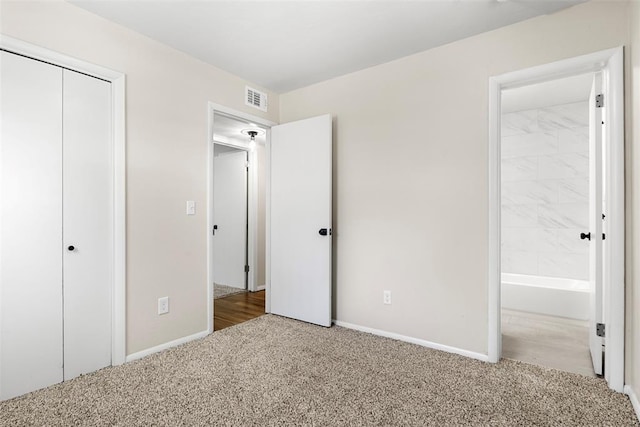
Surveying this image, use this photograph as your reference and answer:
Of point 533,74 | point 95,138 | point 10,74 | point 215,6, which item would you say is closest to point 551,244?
point 533,74

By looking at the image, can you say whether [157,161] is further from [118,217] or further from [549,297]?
[549,297]

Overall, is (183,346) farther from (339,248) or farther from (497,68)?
(497,68)

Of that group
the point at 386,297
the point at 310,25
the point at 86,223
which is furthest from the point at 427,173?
the point at 86,223

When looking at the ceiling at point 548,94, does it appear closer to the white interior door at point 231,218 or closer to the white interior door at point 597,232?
the white interior door at point 597,232

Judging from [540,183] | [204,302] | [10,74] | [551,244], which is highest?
[10,74]

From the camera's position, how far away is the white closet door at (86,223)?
6.83 ft

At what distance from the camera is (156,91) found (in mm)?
2520

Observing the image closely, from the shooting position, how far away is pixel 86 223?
2164mm

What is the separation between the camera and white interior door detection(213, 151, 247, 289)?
15.8 feet

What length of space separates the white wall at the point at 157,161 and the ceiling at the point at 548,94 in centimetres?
305

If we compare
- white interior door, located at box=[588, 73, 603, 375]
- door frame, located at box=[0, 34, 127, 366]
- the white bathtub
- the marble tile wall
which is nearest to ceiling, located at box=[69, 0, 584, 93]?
A: door frame, located at box=[0, 34, 127, 366]

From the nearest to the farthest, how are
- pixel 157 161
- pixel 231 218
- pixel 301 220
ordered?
pixel 157 161
pixel 301 220
pixel 231 218

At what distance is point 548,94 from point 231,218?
4.34m

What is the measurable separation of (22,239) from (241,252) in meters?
3.00
